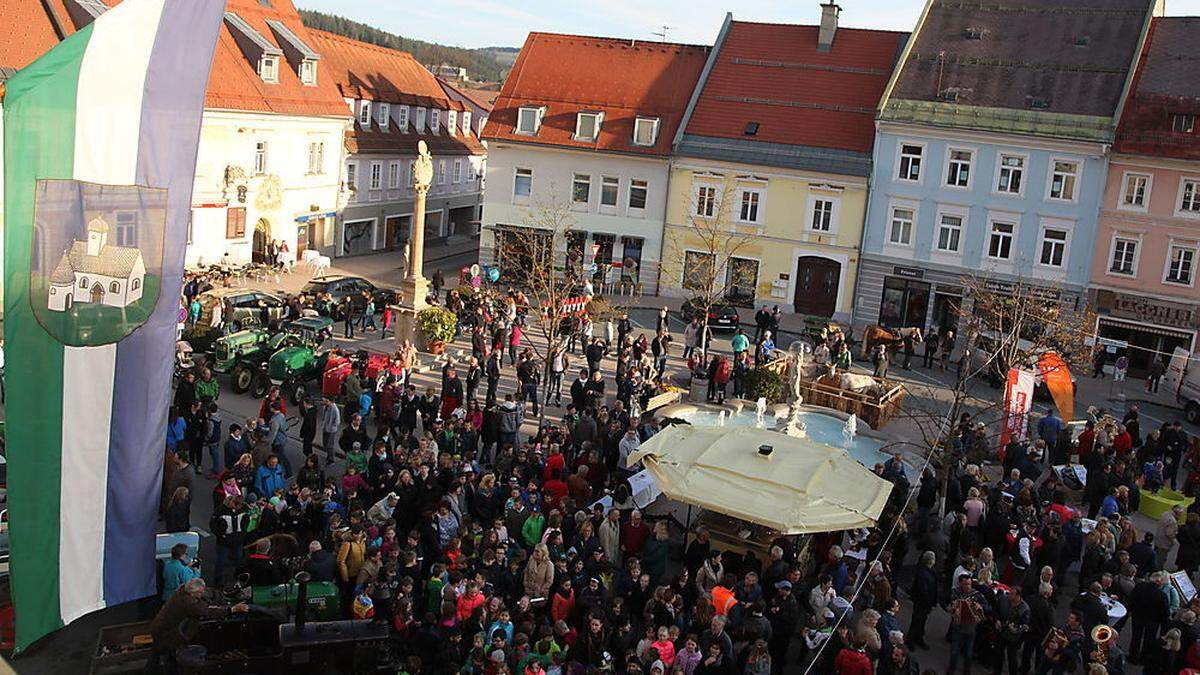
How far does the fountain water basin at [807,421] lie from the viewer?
23.2 metres

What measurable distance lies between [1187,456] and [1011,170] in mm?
16130

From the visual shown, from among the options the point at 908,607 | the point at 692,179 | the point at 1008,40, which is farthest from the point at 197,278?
the point at 1008,40

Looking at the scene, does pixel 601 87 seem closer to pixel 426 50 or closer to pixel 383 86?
pixel 383 86

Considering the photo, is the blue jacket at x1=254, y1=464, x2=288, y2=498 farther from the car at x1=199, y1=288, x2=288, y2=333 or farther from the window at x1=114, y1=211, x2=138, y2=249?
the car at x1=199, y1=288, x2=288, y2=333

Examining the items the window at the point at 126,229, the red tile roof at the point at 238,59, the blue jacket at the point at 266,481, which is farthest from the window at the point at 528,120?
the window at the point at 126,229

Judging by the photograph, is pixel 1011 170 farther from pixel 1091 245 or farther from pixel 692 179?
pixel 692 179

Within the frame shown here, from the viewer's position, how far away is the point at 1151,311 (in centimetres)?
3531

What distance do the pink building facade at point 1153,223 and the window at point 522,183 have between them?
21.6 meters

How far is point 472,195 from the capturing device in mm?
58656

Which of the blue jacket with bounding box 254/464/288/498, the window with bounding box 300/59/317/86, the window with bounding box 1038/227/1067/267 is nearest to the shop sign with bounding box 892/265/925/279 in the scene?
the window with bounding box 1038/227/1067/267

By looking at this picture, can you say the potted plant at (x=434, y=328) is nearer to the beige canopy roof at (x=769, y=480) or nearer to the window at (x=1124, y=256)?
the beige canopy roof at (x=769, y=480)

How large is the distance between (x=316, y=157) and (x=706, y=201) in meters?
16.4

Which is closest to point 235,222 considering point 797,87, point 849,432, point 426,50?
point 797,87

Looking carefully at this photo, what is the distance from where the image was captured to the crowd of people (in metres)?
12.1
